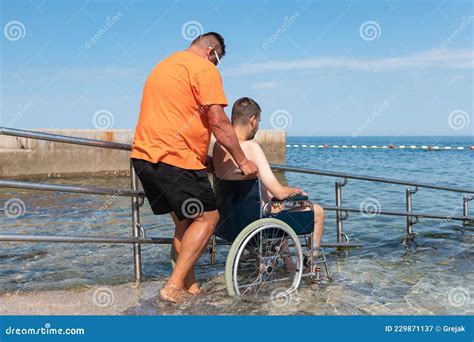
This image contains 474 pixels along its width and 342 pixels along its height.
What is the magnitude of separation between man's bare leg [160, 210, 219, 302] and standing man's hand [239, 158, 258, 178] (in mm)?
300

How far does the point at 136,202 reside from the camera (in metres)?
3.68

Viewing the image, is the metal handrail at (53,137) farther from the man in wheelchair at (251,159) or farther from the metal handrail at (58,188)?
the man in wheelchair at (251,159)

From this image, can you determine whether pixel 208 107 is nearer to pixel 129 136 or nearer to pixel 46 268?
pixel 46 268

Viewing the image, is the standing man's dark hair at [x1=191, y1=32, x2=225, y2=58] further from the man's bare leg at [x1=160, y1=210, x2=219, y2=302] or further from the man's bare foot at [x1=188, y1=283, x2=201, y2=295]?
the man's bare foot at [x1=188, y1=283, x2=201, y2=295]

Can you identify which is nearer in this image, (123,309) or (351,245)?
(123,309)

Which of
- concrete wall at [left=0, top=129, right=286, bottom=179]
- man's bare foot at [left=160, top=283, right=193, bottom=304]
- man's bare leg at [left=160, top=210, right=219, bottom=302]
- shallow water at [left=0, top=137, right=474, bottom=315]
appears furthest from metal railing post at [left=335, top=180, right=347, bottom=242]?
concrete wall at [left=0, top=129, right=286, bottom=179]

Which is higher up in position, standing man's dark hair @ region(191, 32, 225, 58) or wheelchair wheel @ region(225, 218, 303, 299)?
standing man's dark hair @ region(191, 32, 225, 58)

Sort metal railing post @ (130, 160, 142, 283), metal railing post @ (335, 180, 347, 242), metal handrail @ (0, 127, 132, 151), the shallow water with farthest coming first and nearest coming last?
metal railing post @ (335, 180, 347, 242), metal railing post @ (130, 160, 142, 283), the shallow water, metal handrail @ (0, 127, 132, 151)

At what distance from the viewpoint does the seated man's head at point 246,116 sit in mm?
3371

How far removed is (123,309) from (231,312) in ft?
2.07

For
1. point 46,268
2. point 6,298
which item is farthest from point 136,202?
point 46,268

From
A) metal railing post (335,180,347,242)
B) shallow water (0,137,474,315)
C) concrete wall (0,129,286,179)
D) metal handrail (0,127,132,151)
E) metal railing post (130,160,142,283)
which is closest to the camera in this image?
metal handrail (0,127,132,151)

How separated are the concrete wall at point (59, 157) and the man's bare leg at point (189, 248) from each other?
1186 cm

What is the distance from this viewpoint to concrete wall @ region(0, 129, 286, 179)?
14.1 m
